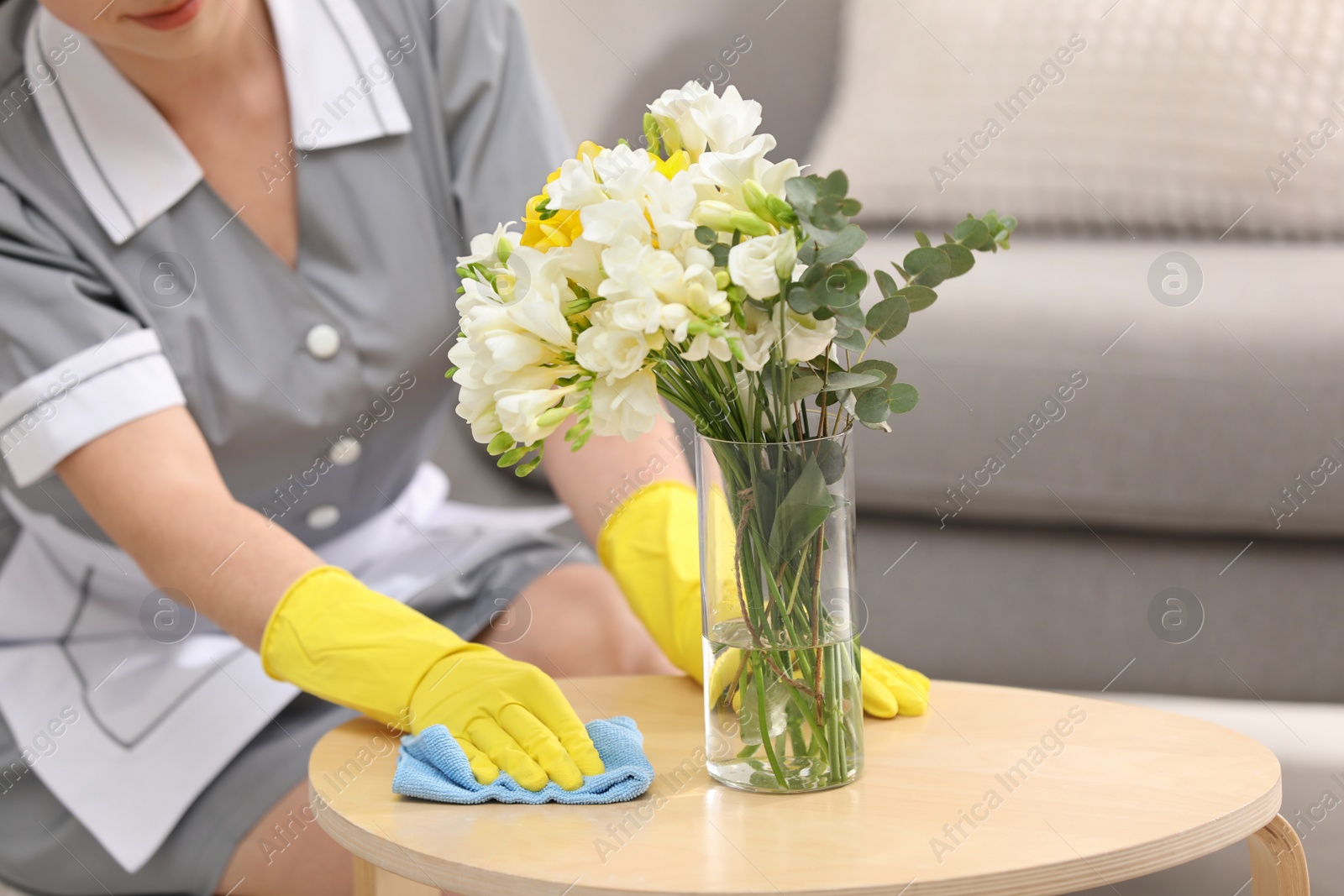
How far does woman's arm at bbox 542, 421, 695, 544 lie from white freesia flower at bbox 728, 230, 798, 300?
426 millimetres

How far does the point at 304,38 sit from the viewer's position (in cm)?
112

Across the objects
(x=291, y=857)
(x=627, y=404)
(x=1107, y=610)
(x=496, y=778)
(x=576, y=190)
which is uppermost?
(x=576, y=190)

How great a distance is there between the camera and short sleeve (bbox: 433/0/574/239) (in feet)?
3.69

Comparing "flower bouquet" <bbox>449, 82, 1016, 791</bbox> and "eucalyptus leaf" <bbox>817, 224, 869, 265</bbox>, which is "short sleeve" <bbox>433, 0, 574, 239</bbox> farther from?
"eucalyptus leaf" <bbox>817, 224, 869, 265</bbox>

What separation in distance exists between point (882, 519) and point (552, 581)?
0.53 m

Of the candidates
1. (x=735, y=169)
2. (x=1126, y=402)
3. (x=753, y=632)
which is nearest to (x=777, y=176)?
(x=735, y=169)

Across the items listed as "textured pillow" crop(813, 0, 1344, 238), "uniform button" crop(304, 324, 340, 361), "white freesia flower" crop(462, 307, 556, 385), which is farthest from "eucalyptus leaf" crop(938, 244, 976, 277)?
"textured pillow" crop(813, 0, 1344, 238)

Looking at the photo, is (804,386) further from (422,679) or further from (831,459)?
(422,679)

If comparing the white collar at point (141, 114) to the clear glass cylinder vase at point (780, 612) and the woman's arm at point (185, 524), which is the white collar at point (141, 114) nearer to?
the woman's arm at point (185, 524)

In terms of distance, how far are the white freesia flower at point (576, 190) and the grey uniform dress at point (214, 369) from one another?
417mm

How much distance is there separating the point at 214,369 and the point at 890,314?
0.64m

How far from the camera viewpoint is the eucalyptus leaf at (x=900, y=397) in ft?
2.12

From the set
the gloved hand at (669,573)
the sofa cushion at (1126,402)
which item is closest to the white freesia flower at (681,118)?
the gloved hand at (669,573)

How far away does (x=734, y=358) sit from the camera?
0.62 meters
